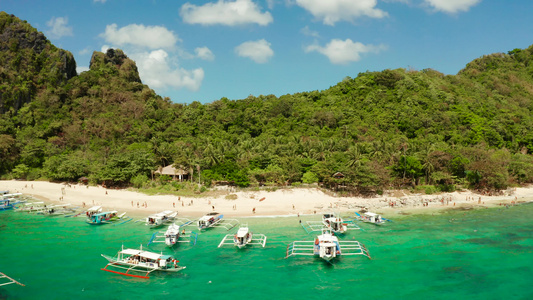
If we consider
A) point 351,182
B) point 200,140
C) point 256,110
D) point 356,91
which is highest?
point 356,91

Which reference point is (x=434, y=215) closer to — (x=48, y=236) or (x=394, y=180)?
(x=394, y=180)

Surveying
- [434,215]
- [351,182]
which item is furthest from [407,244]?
[351,182]

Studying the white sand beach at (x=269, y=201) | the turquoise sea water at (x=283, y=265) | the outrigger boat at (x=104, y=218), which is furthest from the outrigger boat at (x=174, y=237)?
the outrigger boat at (x=104, y=218)

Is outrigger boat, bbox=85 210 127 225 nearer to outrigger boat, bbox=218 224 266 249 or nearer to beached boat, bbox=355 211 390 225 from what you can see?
outrigger boat, bbox=218 224 266 249

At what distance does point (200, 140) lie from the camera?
79.6m

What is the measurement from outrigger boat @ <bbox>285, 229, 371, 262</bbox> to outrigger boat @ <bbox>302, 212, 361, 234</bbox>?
275 cm

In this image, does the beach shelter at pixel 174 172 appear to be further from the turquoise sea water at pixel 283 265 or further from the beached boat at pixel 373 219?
the beached boat at pixel 373 219

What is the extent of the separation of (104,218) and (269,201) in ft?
77.5

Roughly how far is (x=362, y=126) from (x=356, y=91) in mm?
21749

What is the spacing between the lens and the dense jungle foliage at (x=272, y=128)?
185 feet

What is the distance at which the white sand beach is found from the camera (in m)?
45.3

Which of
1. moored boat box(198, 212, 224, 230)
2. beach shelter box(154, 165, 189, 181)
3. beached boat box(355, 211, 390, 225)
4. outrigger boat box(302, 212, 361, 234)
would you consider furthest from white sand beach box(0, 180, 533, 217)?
beach shelter box(154, 165, 189, 181)

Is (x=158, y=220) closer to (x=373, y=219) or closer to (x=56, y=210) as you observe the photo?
(x=56, y=210)

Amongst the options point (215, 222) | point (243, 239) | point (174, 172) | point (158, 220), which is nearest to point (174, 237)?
point (243, 239)
